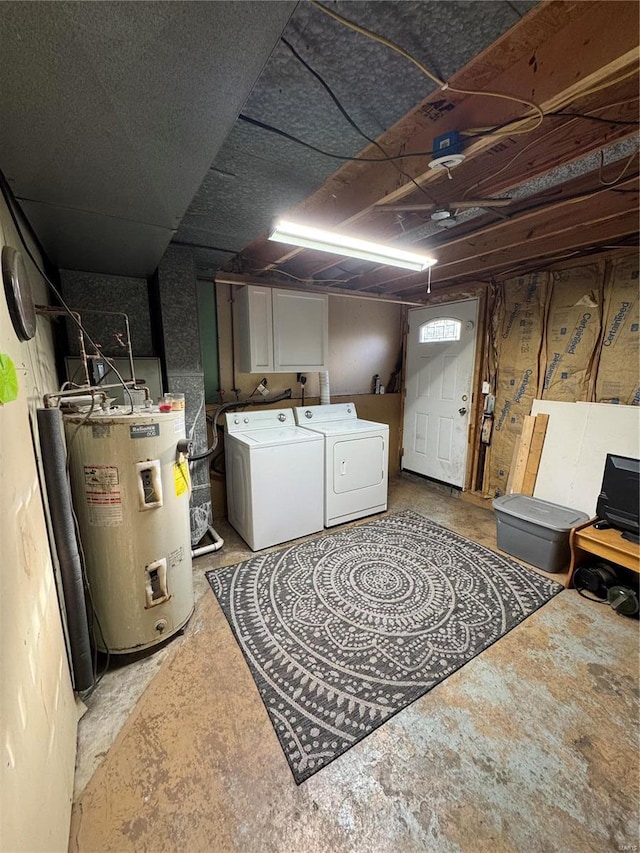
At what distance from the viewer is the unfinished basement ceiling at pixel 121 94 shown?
0.66 m

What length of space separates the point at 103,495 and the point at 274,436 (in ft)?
4.87

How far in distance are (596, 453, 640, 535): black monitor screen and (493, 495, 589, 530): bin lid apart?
0.71 ft

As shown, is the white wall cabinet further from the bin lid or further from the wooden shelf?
the wooden shelf

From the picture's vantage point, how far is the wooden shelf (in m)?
2.00

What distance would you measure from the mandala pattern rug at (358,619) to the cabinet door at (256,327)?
5.45ft

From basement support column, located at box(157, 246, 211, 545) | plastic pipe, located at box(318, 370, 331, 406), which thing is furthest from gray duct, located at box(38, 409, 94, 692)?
plastic pipe, located at box(318, 370, 331, 406)

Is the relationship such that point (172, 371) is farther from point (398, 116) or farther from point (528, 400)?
point (528, 400)

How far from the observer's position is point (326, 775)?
124 centimetres

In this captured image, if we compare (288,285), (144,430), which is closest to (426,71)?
(144,430)

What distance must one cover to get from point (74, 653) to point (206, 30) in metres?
2.17

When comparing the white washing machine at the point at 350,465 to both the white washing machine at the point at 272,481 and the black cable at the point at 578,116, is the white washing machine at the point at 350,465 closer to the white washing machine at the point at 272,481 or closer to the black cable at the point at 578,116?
the white washing machine at the point at 272,481

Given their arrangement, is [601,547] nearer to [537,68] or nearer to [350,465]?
[350,465]

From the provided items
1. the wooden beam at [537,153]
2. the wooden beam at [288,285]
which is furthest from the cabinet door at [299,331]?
the wooden beam at [537,153]

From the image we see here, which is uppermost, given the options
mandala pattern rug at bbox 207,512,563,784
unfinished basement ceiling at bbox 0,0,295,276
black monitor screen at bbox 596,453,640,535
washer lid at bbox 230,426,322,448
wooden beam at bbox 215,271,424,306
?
wooden beam at bbox 215,271,424,306
